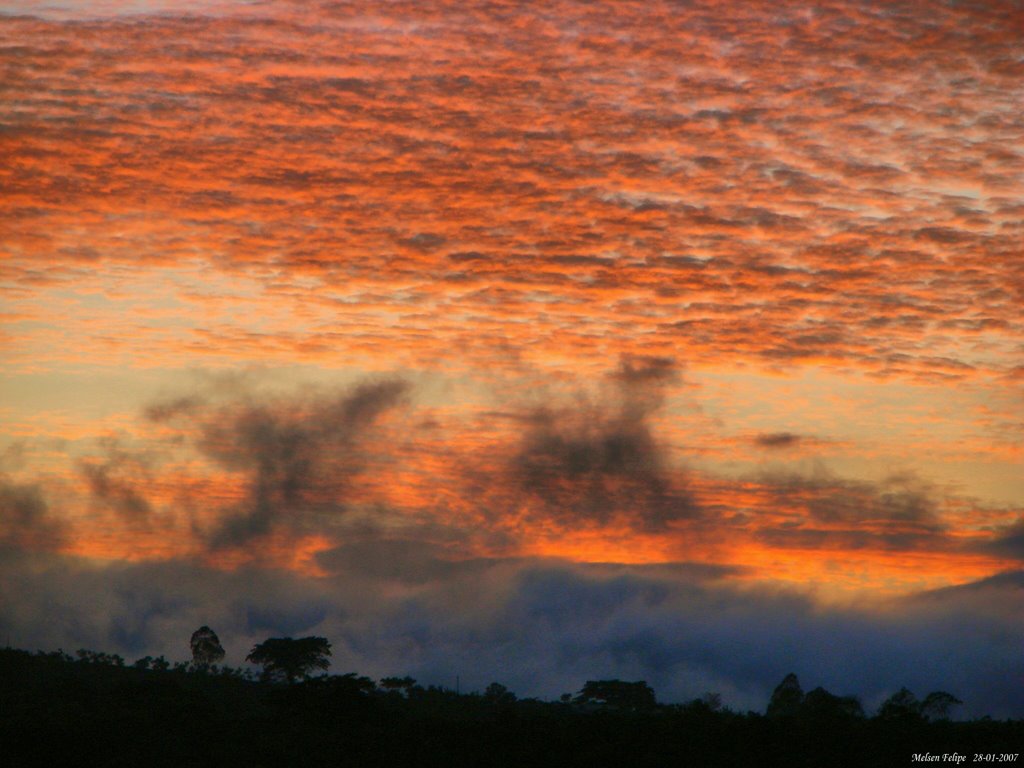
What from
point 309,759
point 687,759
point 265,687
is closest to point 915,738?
point 687,759

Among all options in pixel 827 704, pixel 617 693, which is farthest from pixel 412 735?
pixel 617 693

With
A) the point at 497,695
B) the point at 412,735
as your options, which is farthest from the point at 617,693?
the point at 412,735

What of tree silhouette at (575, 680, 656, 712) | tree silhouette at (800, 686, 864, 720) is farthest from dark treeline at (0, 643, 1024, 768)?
tree silhouette at (575, 680, 656, 712)

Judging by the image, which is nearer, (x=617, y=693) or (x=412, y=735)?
(x=412, y=735)

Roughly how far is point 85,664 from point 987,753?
127 meters

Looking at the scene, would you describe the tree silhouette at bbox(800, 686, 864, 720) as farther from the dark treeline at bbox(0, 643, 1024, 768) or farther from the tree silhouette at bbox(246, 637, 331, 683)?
the tree silhouette at bbox(246, 637, 331, 683)

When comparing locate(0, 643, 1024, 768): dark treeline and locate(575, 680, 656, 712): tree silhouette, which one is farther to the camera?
locate(575, 680, 656, 712): tree silhouette

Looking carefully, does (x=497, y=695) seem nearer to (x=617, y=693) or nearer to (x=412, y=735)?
(x=617, y=693)

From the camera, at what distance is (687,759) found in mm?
70000

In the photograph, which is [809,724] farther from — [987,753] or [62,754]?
[62,754]

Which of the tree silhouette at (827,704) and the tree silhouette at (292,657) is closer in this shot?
the tree silhouette at (827,704)

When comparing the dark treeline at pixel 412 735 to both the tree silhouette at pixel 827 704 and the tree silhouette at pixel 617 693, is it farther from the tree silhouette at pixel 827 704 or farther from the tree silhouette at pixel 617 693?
the tree silhouette at pixel 617 693

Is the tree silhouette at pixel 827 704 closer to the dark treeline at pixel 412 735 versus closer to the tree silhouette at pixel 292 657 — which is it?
the dark treeline at pixel 412 735

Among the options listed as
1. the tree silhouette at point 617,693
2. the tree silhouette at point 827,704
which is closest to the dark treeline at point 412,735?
the tree silhouette at point 827,704
